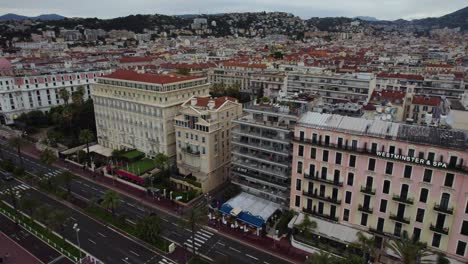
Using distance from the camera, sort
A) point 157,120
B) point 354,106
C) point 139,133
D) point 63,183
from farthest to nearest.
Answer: point 139,133
point 157,120
point 63,183
point 354,106

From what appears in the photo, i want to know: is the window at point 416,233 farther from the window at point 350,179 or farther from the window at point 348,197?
the window at point 350,179

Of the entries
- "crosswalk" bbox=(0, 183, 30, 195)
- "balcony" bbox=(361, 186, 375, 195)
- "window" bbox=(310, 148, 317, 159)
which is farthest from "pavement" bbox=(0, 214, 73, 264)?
"balcony" bbox=(361, 186, 375, 195)

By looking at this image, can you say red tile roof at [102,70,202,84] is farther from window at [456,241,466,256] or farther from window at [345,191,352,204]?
window at [456,241,466,256]

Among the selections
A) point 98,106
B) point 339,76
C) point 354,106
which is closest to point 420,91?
point 339,76

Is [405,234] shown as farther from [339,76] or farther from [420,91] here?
[420,91]

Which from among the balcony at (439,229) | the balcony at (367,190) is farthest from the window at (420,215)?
the balcony at (367,190)

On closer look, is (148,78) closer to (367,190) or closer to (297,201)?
(297,201)
